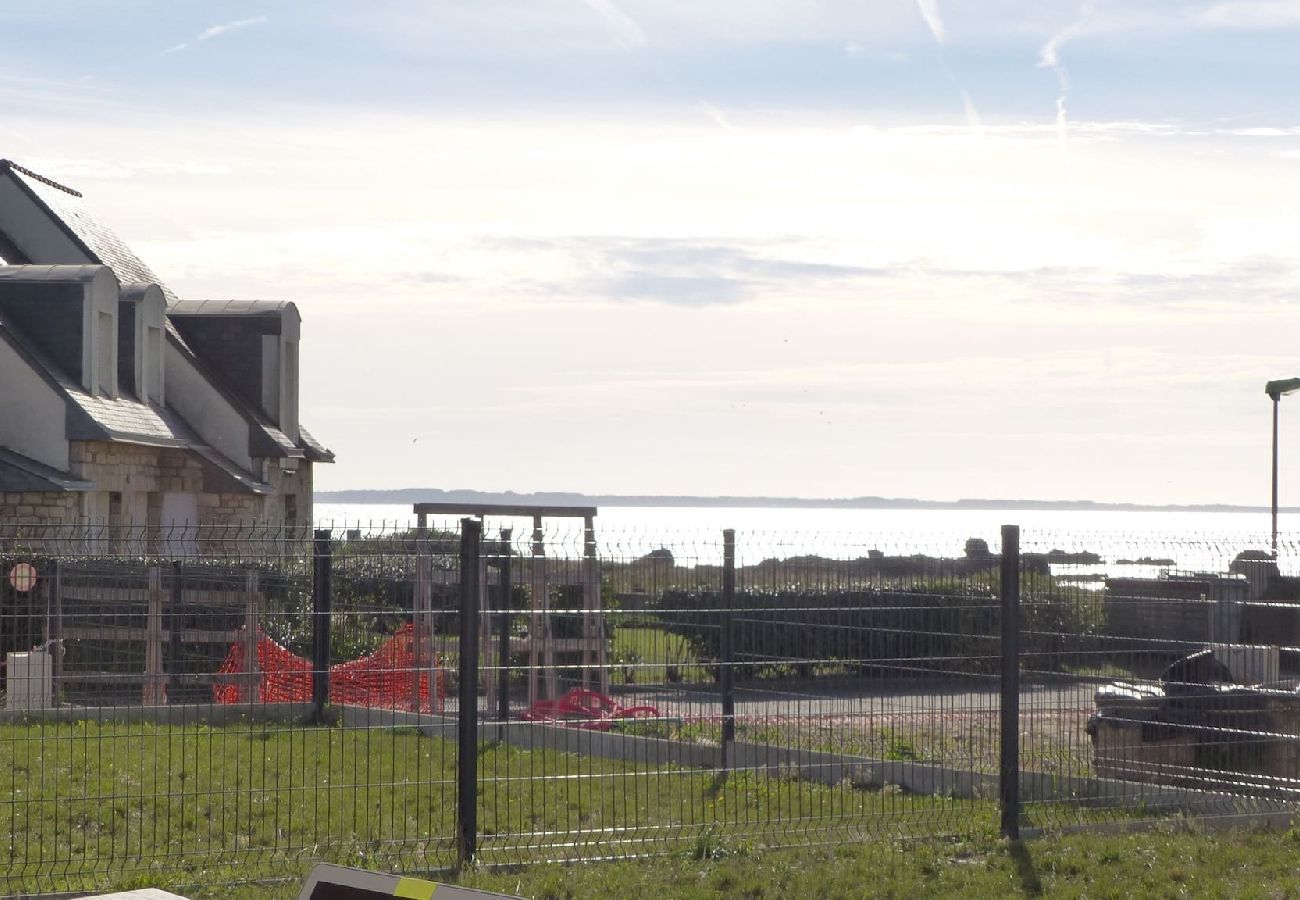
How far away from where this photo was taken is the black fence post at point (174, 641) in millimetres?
8281

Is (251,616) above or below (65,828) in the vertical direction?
above

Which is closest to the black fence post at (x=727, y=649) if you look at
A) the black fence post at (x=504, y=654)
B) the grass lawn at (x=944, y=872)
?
the grass lawn at (x=944, y=872)

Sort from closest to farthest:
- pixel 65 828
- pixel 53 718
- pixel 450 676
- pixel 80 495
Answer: pixel 53 718 < pixel 65 828 < pixel 450 676 < pixel 80 495

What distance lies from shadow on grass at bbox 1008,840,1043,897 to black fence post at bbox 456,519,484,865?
10.0ft

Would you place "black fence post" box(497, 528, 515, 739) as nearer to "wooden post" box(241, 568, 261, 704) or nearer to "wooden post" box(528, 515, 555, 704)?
"wooden post" box(528, 515, 555, 704)

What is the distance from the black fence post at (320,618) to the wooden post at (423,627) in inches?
21.5

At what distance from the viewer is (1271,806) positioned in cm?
1000

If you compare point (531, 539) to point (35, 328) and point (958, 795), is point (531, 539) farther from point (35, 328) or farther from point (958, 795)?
point (35, 328)

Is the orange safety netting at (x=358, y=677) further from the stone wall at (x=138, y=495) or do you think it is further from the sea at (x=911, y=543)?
the stone wall at (x=138, y=495)

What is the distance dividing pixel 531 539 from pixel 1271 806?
533cm

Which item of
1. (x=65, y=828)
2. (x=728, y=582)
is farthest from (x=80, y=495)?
(x=728, y=582)

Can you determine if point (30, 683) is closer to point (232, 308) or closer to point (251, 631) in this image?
Result: point (251, 631)

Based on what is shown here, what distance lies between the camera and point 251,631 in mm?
9023

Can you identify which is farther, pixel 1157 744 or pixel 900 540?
pixel 1157 744
